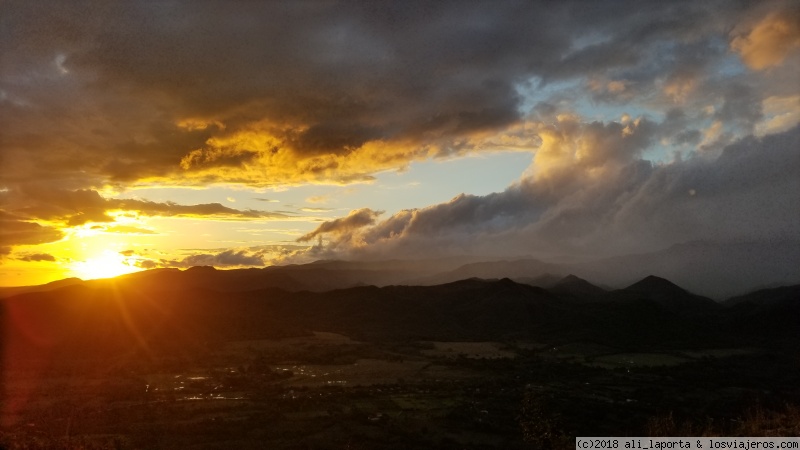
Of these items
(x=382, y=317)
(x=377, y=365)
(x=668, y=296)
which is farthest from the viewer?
(x=668, y=296)

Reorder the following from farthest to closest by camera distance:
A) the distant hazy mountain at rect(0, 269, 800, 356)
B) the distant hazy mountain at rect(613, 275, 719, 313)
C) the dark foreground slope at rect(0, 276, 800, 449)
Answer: the distant hazy mountain at rect(613, 275, 719, 313)
the distant hazy mountain at rect(0, 269, 800, 356)
the dark foreground slope at rect(0, 276, 800, 449)

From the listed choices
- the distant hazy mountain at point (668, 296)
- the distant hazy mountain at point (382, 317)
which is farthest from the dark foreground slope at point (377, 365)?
the distant hazy mountain at point (668, 296)

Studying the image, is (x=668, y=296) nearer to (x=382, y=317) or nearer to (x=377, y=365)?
(x=382, y=317)

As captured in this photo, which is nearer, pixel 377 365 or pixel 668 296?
pixel 377 365

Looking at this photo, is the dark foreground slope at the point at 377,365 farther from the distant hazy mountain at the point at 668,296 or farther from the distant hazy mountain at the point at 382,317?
the distant hazy mountain at the point at 668,296

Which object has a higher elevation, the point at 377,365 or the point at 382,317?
the point at 382,317

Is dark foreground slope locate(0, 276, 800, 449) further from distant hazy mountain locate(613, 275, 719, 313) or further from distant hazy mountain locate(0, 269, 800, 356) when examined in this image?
distant hazy mountain locate(613, 275, 719, 313)

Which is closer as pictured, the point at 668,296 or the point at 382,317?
the point at 382,317

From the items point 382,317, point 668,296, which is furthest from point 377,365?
point 668,296

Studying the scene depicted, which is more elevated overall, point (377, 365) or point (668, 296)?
point (668, 296)

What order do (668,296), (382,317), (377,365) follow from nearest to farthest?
(377,365)
(382,317)
(668,296)

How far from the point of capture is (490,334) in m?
133

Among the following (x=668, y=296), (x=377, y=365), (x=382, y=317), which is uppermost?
(x=668, y=296)

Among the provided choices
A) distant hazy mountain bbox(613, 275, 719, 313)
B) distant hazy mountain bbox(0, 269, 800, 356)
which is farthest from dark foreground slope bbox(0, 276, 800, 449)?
distant hazy mountain bbox(613, 275, 719, 313)
